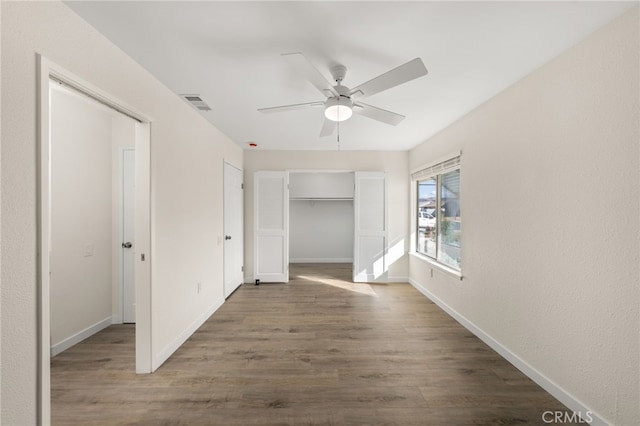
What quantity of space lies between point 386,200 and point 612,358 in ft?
11.4

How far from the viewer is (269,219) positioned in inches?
188

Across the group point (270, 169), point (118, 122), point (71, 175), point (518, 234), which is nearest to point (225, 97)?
point (118, 122)

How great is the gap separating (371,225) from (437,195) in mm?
1308

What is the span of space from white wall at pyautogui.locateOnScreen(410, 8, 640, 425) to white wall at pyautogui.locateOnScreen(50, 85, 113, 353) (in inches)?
152

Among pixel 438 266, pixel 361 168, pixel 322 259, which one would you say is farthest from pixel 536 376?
pixel 322 259

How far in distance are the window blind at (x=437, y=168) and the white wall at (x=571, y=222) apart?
571mm

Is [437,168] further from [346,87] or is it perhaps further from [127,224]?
[127,224]

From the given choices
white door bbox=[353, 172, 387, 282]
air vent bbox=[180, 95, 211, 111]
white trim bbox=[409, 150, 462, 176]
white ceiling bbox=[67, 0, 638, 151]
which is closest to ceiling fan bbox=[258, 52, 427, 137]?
white ceiling bbox=[67, 0, 638, 151]

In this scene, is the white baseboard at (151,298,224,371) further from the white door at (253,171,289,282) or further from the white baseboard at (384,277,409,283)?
the white baseboard at (384,277,409,283)

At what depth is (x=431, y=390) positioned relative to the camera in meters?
1.96

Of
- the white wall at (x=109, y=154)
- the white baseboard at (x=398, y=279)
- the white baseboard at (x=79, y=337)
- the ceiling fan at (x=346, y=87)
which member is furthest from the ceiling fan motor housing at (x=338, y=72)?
the white baseboard at (x=398, y=279)

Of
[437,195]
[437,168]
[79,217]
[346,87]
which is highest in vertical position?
[346,87]

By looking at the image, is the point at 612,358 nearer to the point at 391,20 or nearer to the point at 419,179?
the point at 391,20

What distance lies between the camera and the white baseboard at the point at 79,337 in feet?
7.95
